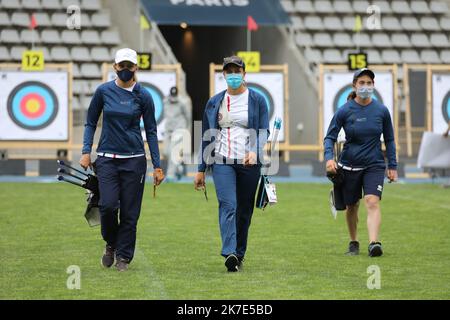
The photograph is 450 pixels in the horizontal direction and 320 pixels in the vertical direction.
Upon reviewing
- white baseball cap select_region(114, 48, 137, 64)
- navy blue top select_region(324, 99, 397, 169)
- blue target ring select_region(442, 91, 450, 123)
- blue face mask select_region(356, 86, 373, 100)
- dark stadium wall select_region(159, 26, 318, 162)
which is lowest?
navy blue top select_region(324, 99, 397, 169)

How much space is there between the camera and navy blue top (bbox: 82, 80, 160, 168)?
11008mm

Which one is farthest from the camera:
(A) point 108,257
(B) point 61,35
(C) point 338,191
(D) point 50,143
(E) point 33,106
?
(B) point 61,35

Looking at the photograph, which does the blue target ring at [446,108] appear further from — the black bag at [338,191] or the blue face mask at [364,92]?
the blue face mask at [364,92]

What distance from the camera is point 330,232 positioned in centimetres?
1505

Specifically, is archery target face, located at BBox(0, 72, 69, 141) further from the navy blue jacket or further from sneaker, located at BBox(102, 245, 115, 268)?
the navy blue jacket

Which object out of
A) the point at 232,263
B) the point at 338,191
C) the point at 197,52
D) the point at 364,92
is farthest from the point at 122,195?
the point at 197,52

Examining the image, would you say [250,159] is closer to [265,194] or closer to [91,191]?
[265,194]

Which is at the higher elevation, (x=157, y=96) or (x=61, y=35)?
(x=61, y=35)

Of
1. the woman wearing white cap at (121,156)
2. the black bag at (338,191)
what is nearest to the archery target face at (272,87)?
the black bag at (338,191)

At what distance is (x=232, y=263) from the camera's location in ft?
35.4

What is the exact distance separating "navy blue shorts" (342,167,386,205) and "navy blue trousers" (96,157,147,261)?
98.4 inches

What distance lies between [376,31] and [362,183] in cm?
2591

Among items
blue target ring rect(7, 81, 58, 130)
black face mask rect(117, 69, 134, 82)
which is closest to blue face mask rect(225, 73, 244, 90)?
black face mask rect(117, 69, 134, 82)

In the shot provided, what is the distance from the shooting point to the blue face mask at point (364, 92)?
12195 mm
